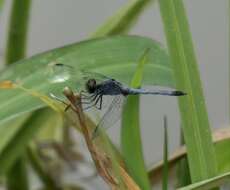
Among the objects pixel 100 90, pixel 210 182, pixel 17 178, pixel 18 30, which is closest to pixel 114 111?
pixel 100 90

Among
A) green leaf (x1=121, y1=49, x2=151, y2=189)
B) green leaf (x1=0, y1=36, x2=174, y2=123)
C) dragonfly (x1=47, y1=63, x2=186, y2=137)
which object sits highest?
green leaf (x1=0, y1=36, x2=174, y2=123)

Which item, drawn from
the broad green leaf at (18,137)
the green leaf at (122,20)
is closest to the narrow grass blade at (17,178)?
the broad green leaf at (18,137)

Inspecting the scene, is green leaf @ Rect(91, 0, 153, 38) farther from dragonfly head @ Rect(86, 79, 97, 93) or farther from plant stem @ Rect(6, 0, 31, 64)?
dragonfly head @ Rect(86, 79, 97, 93)

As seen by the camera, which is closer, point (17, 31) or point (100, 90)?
point (100, 90)

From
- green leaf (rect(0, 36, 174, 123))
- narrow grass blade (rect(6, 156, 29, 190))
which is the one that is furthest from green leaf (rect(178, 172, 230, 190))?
narrow grass blade (rect(6, 156, 29, 190))

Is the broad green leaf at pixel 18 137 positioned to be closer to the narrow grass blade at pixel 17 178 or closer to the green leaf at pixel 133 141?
the narrow grass blade at pixel 17 178

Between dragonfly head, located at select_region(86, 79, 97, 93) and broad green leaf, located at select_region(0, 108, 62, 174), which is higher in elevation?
dragonfly head, located at select_region(86, 79, 97, 93)

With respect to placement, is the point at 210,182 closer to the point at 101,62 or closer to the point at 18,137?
the point at 101,62
